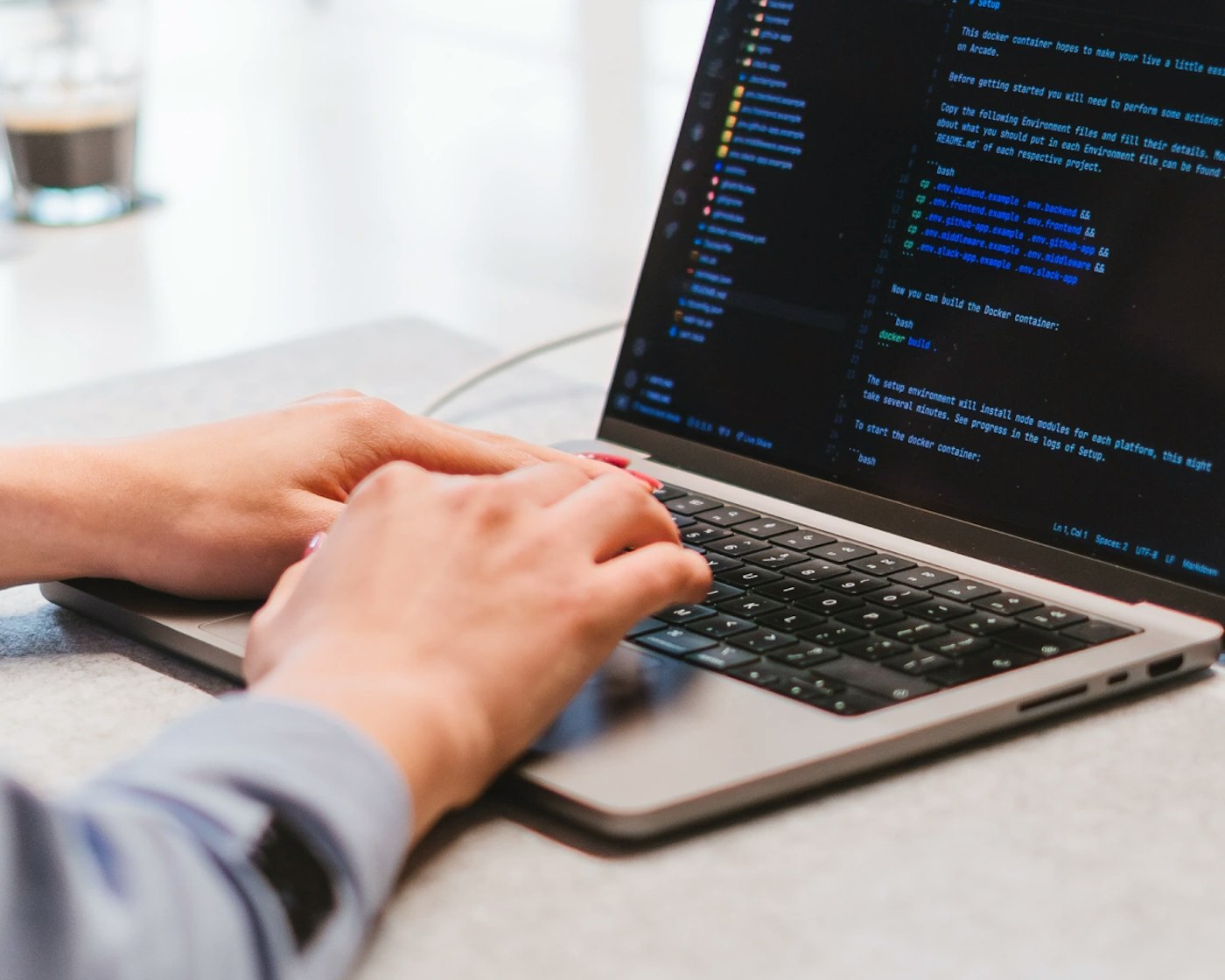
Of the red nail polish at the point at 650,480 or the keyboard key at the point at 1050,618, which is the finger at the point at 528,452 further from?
the keyboard key at the point at 1050,618

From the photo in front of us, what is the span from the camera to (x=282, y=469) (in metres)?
0.60

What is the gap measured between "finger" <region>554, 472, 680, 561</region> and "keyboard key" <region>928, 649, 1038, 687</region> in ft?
0.37

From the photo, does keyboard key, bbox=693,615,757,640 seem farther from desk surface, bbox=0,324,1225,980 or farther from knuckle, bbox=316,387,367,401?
knuckle, bbox=316,387,367,401

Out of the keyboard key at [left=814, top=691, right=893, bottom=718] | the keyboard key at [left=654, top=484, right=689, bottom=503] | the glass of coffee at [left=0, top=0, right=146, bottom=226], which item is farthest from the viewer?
the glass of coffee at [left=0, top=0, right=146, bottom=226]

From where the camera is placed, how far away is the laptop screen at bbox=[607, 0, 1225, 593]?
22.7 inches

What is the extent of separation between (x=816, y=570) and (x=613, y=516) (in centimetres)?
12

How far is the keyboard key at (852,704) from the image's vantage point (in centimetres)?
48

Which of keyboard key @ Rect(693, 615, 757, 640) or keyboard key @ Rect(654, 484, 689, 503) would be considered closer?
keyboard key @ Rect(693, 615, 757, 640)

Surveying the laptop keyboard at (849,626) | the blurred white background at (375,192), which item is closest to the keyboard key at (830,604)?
the laptop keyboard at (849,626)

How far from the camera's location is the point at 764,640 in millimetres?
532

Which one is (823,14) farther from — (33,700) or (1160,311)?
(33,700)

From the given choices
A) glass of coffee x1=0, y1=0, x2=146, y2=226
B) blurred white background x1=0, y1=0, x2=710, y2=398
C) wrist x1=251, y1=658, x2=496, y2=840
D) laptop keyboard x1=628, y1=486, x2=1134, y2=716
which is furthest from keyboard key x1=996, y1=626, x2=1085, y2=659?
glass of coffee x1=0, y1=0, x2=146, y2=226

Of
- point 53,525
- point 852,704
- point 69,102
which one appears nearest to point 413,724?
point 852,704

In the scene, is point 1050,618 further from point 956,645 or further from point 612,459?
point 612,459
